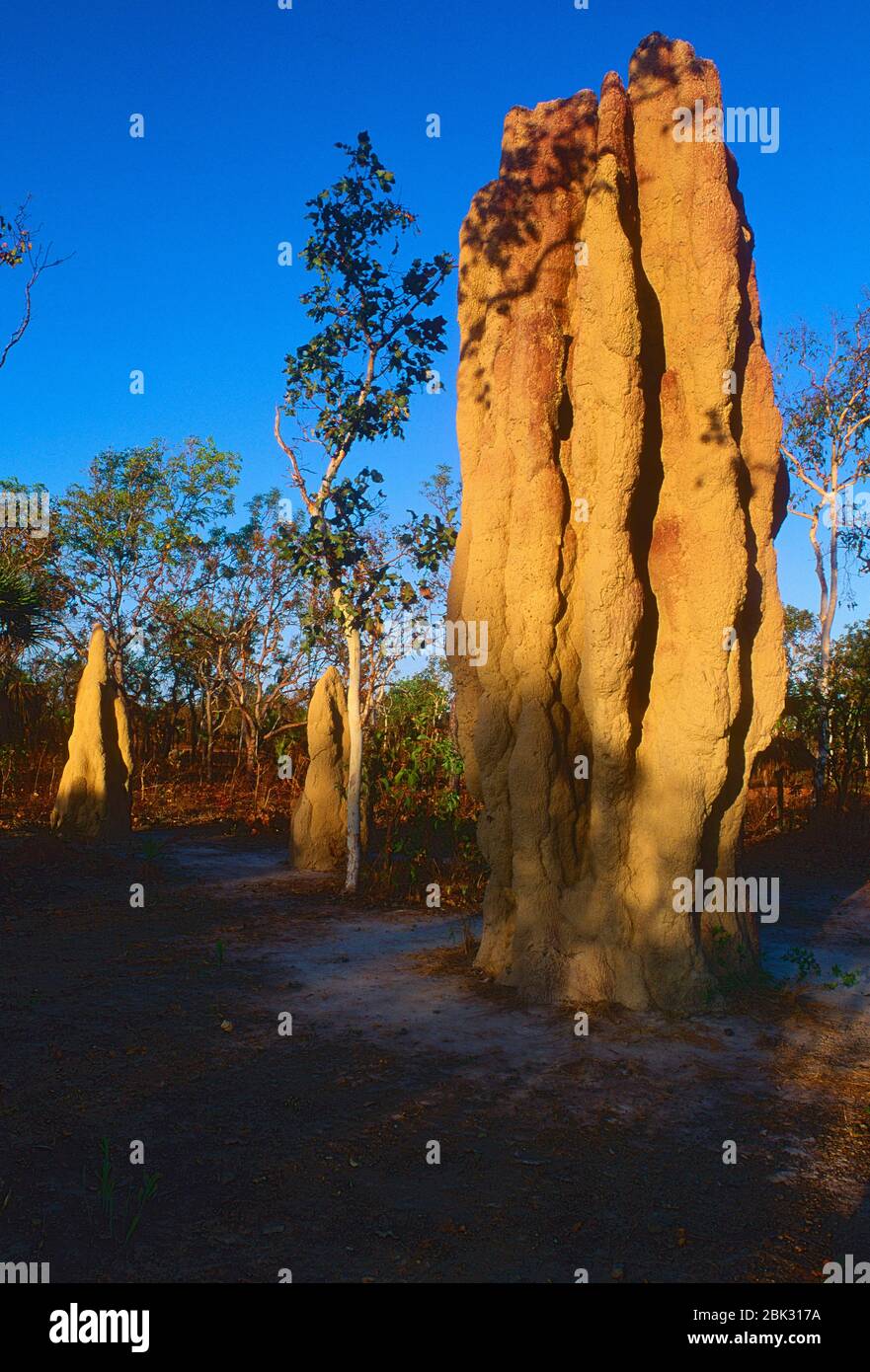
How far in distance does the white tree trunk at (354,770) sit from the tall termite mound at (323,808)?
1.44 m

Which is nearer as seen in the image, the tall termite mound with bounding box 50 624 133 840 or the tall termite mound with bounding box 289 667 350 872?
the tall termite mound with bounding box 289 667 350 872

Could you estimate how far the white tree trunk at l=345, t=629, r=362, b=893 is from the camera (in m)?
11.1

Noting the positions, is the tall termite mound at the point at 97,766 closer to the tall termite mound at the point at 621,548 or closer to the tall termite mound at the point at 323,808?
the tall termite mound at the point at 323,808

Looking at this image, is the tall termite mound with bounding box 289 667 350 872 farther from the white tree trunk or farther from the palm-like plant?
the palm-like plant

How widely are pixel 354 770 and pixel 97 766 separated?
4695 millimetres

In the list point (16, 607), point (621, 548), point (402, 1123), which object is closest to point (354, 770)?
point (16, 607)

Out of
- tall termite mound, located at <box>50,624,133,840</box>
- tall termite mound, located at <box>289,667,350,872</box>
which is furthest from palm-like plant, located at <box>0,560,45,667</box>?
tall termite mound, located at <box>289,667,350,872</box>

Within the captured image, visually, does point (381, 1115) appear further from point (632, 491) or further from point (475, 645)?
point (632, 491)

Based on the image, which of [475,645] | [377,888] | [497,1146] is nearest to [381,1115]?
[497,1146]

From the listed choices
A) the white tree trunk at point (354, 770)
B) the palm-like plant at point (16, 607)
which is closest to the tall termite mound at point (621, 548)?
the white tree trunk at point (354, 770)

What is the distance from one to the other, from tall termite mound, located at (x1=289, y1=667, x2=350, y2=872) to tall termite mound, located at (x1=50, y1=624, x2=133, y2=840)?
9.74 feet

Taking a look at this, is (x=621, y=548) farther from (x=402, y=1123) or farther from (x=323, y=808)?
(x=323, y=808)

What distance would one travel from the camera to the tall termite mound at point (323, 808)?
12.7 meters

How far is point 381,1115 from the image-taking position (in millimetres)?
5117
